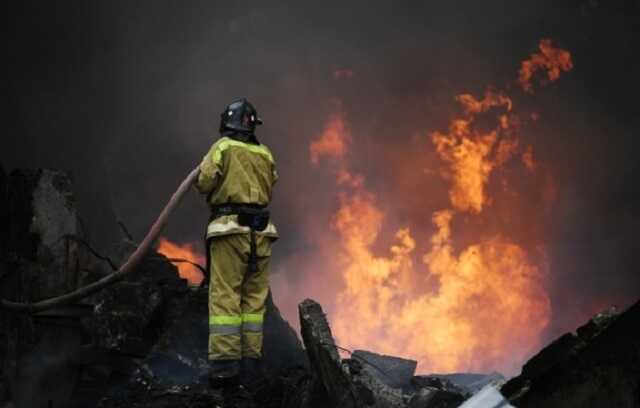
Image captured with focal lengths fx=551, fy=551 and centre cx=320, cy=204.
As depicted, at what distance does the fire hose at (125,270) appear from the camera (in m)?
4.45

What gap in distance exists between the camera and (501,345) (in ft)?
44.8

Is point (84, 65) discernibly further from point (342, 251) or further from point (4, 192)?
point (342, 251)

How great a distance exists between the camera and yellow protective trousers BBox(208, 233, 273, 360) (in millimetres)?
4195

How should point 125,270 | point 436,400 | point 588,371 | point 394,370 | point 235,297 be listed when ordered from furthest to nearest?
point 394,370
point 125,270
point 235,297
point 436,400
point 588,371

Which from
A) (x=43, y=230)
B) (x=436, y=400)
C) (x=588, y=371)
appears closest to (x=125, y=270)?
(x=43, y=230)

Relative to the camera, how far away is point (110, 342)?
486 centimetres

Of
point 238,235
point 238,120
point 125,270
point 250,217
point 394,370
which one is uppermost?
point 238,120

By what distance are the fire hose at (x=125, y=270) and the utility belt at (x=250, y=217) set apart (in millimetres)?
316

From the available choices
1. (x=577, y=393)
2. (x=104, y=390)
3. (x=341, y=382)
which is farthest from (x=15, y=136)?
(x=577, y=393)

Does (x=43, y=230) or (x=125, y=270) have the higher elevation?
(x=43, y=230)

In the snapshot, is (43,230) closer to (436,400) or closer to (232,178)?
(232,178)

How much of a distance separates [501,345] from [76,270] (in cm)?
1125

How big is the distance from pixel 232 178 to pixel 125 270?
1.19 meters

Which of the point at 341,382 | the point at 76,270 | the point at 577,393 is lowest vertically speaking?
the point at 577,393
